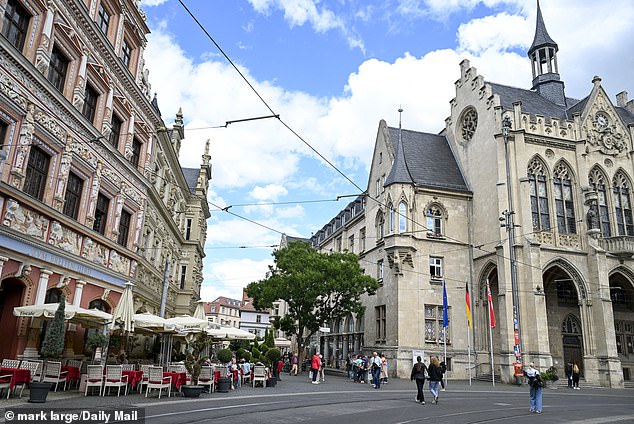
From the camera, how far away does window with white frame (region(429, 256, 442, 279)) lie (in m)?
34.6

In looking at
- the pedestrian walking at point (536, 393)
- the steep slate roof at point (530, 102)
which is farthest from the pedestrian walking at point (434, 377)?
the steep slate roof at point (530, 102)

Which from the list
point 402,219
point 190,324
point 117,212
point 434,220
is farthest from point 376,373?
point 434,220

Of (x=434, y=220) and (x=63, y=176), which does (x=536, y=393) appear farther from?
(x=434, y=220)

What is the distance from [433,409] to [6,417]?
11.0m

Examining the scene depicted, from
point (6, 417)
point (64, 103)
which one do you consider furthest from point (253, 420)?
point (64, 103)

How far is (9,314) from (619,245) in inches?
1411

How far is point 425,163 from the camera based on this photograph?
3828 centimetres

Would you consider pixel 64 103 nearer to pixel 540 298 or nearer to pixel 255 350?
pixel 255 350

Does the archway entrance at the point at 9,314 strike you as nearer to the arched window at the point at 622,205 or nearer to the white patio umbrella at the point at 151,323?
the white patio umbrella at the point at 151,323

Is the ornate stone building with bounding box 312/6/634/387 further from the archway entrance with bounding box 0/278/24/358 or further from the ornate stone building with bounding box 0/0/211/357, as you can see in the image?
the archway entrance with bounding box 0/278/24/358

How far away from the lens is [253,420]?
10.5 m

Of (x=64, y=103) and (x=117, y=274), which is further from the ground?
(x=64, y=103)

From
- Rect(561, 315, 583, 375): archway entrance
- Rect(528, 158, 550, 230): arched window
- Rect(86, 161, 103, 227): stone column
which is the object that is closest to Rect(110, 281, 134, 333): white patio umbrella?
Rect(86, 161, 103, 227): stone column

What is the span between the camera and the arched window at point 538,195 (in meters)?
33.1
